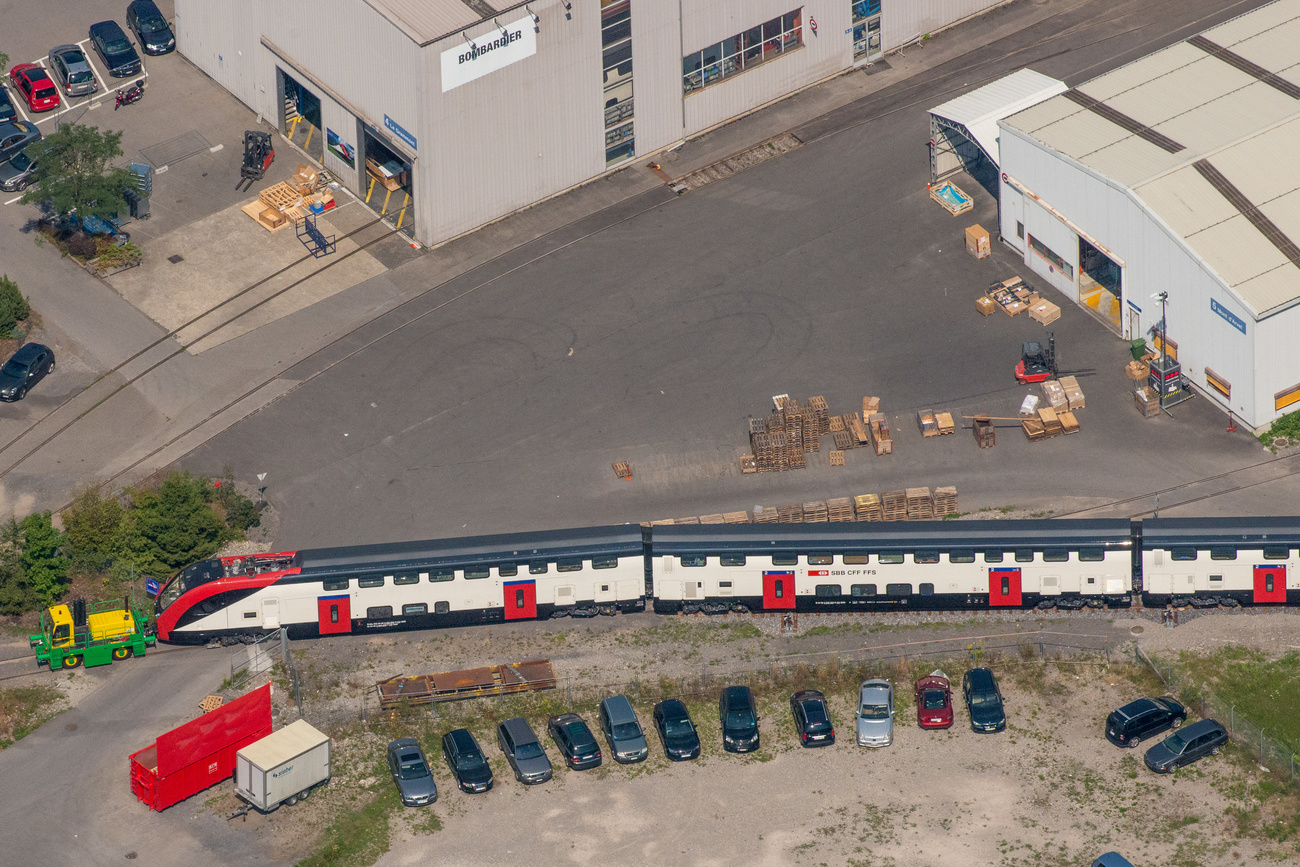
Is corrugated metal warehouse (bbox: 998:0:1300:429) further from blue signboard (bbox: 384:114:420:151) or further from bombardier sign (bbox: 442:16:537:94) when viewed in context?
blue signboard (bbox: 384:114:420:151)

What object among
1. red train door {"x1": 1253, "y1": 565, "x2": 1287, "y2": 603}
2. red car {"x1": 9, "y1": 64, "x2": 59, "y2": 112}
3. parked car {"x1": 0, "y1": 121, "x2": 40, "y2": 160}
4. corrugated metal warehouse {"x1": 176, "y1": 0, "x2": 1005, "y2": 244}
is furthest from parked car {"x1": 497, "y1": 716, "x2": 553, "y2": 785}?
red car {"x1": 9, "y1": 64, "x2": 59, "y2": 112}

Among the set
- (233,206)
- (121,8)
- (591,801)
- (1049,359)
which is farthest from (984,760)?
(121,8)

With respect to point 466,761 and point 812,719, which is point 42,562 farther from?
point 812,719

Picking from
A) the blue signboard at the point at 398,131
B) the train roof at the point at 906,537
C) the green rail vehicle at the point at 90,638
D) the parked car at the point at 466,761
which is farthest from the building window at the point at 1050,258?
the green rail vehicle at the point at 90,638

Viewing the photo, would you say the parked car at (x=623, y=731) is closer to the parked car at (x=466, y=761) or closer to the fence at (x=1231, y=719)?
the parked car at (x=466, y=761)

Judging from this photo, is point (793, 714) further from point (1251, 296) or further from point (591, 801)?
point (1251, 296)

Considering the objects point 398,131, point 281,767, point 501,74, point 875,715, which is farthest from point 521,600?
point 501,74
